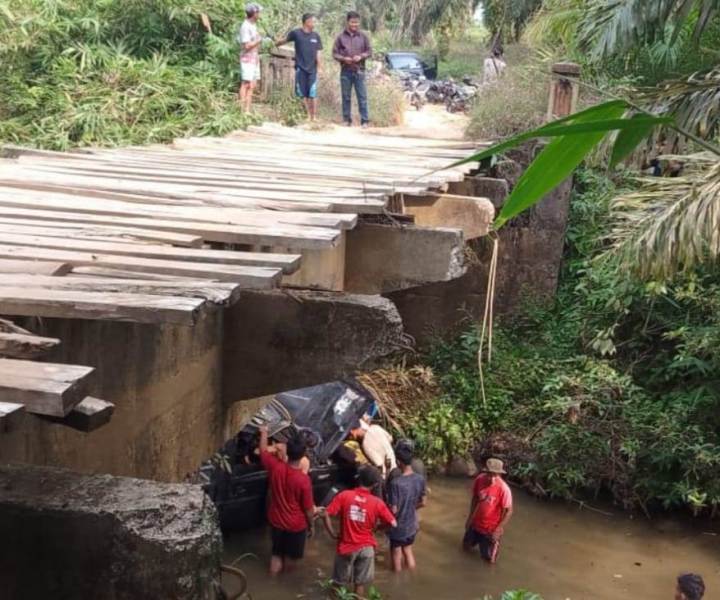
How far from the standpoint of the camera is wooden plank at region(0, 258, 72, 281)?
294cm

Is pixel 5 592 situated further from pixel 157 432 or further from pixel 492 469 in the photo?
pixel 492 469

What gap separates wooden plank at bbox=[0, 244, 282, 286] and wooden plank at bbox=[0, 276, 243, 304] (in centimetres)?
15

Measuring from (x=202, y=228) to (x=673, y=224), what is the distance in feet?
13.0

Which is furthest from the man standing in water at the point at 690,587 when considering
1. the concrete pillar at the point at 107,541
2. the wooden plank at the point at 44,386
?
the wooden plank at the point at 44,386

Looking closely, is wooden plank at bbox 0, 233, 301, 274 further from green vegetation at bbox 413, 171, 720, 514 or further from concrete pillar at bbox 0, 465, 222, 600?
green vegetation at bbox 413, 171, 720, 514

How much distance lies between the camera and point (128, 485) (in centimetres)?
198

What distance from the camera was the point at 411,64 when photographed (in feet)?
89.1

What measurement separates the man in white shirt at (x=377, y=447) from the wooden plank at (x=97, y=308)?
674 cm

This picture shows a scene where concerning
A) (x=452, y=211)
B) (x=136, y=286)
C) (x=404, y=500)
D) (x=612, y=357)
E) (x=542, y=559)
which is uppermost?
(x=452, y=211)

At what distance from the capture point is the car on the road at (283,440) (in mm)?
8375

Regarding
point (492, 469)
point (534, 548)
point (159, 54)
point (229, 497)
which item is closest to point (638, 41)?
point (492, 469)

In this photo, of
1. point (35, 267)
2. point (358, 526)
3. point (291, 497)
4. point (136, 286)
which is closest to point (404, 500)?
point (358, 526)

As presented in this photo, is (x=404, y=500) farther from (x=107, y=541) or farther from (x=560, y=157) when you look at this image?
(x=560, y=157)

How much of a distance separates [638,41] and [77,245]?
601 centimetres
